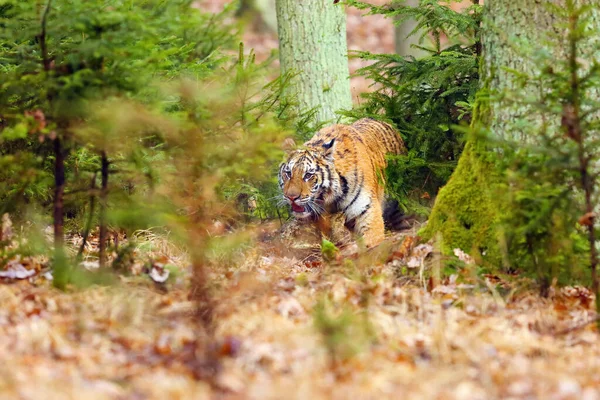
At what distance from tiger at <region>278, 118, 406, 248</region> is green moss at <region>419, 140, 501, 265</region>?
1.82 metres

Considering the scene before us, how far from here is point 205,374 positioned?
11.6ft

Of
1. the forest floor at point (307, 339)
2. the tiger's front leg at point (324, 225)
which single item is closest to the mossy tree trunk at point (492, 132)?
the forest floor at point (307, 339)

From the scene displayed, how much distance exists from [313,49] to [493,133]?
3.71 metres

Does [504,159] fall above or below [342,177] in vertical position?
above

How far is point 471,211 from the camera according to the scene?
5.81 m

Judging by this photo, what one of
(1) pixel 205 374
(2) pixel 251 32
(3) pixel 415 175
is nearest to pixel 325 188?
(3) pixel 415 175

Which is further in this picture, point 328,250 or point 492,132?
point 328,250

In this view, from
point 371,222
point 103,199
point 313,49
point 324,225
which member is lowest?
point 324,225

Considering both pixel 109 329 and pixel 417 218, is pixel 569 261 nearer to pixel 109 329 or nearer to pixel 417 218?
pixel 109 329

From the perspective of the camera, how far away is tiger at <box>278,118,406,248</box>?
7727 mm

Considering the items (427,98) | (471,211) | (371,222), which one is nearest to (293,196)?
(371,222)

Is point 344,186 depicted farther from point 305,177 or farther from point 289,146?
point 289,146

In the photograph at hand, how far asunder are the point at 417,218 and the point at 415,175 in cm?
52

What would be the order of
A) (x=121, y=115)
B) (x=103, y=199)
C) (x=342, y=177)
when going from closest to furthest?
1. (x=121, y=115)
2. (x=103, y=199)
3. (x=342, y=177)
